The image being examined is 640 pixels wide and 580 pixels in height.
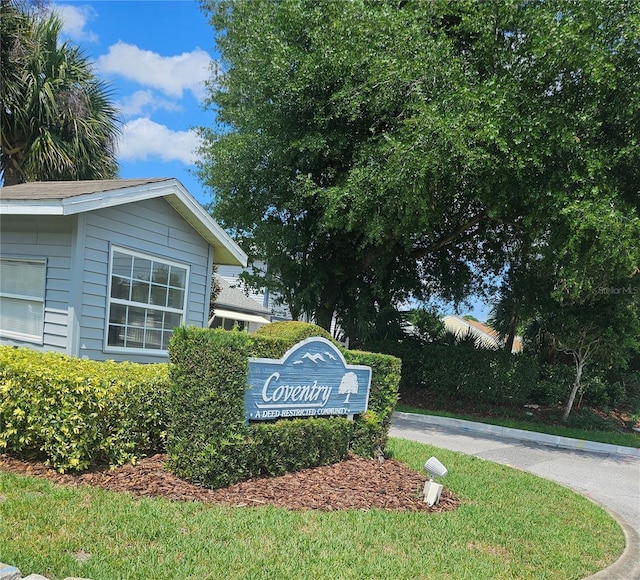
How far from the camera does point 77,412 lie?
4.99m

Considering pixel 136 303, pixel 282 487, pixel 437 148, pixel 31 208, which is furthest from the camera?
pixel 437 148

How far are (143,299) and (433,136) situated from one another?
5.85 meters

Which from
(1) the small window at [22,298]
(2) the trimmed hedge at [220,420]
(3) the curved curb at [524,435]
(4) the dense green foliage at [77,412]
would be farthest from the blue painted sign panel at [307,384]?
(3) the curved curb at [524,435]

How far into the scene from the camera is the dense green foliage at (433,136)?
9.42 metres

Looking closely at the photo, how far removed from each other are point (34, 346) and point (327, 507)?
16.1ft

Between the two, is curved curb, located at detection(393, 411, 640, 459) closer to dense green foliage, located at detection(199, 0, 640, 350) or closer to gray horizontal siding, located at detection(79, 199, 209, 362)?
dense green foliage, located at detection(199, 0, 640, 350)

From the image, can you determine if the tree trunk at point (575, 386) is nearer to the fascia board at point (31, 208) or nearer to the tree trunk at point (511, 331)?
the tree trunk at point (511, 331)

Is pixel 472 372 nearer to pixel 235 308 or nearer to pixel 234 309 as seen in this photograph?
pixel 235 308

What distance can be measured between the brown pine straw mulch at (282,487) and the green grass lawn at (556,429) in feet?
24.4

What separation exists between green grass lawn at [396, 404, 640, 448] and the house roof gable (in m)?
7.09

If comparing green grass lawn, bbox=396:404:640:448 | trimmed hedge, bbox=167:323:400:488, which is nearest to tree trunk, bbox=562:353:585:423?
green grass lawn, bbox=396:404:640:448

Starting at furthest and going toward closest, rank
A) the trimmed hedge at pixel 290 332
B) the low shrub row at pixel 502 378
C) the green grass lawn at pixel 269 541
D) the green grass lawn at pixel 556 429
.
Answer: the low shrub row at pixel 502 378
the green grass lawn at pixel 556 429
the trimmed hedge at pixel 290 332
the green grass lawn at pixel 269 541

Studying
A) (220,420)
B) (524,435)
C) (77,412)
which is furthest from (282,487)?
(524,435)

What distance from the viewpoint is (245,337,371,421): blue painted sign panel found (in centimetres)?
543
